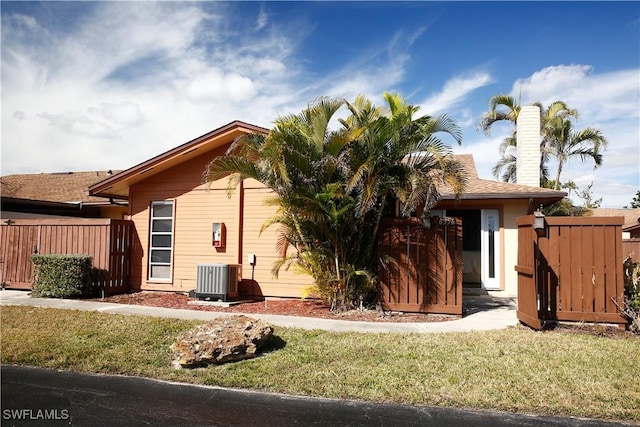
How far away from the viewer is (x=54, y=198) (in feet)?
60.3

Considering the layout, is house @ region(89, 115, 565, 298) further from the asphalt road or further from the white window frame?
the asphalt road

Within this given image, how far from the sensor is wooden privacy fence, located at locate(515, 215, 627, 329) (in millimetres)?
7648

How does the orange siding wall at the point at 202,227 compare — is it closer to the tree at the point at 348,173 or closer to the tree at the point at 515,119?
the tree at the point at 348,173

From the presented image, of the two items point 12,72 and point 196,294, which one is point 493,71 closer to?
point 196,294

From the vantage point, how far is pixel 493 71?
43.4 ft

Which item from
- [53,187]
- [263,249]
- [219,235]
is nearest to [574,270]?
[263,249]

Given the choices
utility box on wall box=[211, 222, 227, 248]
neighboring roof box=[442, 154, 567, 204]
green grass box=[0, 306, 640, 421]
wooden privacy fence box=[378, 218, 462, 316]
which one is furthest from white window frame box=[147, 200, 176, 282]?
neighboring roof box=[442, 154, 567, 204]

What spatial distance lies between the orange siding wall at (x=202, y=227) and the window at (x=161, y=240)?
15 centimetres

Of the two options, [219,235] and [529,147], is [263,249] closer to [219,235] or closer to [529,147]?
[219,235]

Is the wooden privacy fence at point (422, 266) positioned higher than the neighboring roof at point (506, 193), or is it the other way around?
the neighboring roof at point (506, 193)

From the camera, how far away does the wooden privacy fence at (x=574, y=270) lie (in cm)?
765

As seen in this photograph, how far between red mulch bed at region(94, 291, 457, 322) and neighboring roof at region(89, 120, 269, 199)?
319 cm

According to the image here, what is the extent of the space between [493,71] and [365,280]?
26.6 ft

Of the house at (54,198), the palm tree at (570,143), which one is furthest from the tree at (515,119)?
the house at (54,198)
